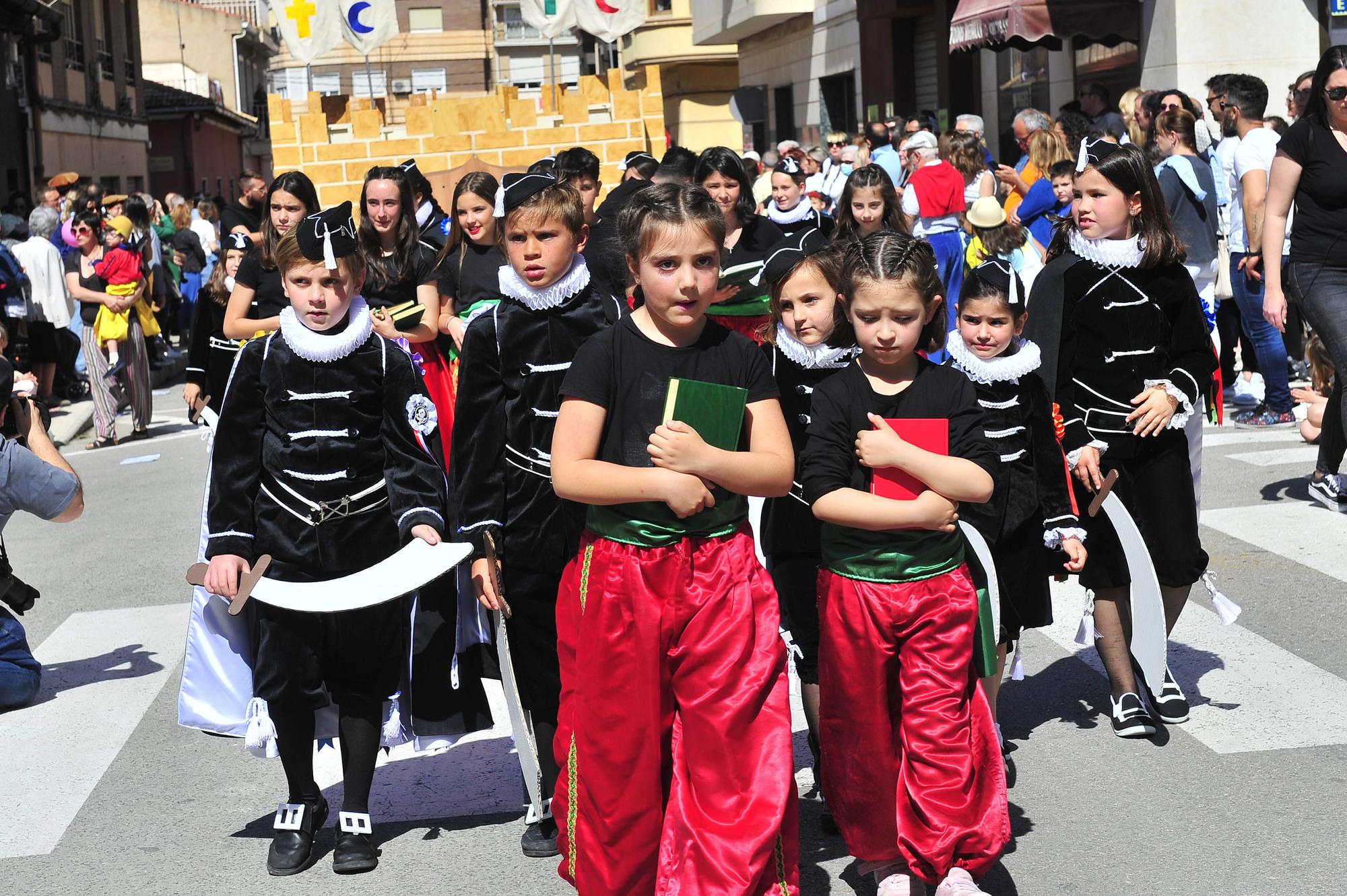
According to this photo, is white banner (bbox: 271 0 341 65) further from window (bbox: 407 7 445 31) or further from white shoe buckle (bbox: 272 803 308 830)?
window (bbox: 407 7 445 31)

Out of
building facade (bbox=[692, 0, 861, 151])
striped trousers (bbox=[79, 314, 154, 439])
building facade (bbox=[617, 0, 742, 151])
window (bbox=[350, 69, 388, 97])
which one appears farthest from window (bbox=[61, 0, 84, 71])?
window (bbox=[350, 69, 388, 97])

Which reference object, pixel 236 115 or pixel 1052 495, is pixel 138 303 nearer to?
pixel 1052 495

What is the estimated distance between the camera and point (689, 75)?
152 ft

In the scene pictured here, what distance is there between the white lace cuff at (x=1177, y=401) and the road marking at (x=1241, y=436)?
5143 mm

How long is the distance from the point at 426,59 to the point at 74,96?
144 ft

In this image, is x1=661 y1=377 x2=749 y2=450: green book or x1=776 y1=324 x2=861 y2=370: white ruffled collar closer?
x1=661 y1=377 x2=749 y2=450: green book

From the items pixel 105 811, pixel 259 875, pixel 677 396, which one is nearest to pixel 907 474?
pixel 677 396

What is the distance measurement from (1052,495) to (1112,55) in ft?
52.9

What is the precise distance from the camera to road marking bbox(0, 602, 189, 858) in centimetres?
495

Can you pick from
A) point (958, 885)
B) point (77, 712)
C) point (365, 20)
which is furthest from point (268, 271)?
point (365, 20)

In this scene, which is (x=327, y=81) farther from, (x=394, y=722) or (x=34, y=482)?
(x=394, y=722)

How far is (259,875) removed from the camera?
436cm

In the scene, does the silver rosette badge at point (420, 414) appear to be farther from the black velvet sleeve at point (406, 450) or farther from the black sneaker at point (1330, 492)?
the black sneaker at point (1330, 492)

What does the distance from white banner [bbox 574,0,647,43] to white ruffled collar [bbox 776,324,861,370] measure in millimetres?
18193
